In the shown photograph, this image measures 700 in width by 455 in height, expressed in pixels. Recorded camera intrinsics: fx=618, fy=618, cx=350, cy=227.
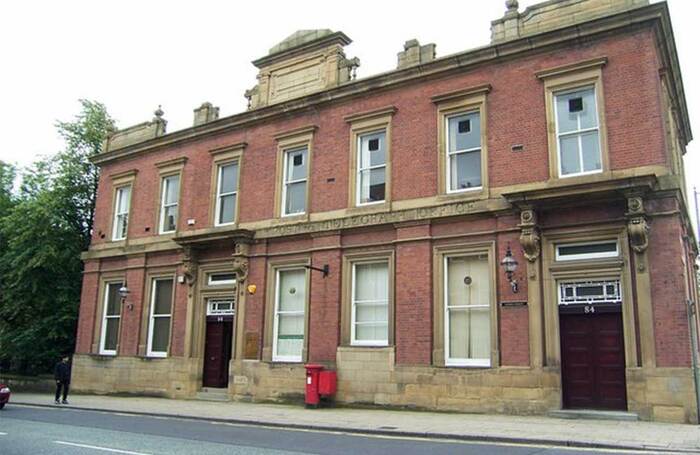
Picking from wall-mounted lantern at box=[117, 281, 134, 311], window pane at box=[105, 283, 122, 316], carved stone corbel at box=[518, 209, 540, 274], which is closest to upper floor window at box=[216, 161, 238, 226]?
wall-mounted lantern at box=[117, 281, 134, 311]

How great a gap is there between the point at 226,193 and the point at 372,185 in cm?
609

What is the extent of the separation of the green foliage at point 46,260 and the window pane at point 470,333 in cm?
1832

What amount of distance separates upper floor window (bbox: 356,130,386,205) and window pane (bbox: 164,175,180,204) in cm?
818

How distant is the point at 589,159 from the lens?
15094 mm

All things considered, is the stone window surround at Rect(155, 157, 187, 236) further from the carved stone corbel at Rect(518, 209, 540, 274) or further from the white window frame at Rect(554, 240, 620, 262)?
the white window frame at Rect(554, 240, 620, 262)

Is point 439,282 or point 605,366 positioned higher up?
point 439,282

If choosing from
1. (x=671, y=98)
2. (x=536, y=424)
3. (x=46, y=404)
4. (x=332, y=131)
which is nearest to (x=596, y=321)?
(x=536, y=424)

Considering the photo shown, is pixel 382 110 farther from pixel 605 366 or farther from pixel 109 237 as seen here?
pixel 109 237

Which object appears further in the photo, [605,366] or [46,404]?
[46,404]

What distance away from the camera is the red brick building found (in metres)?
14.1

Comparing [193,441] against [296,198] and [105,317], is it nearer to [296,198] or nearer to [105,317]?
[296,198]

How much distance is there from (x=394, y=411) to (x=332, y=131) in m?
8.71

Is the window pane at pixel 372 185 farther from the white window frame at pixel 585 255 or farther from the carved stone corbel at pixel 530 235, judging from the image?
the white window frame at pixel 585 255

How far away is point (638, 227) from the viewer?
13.5m
